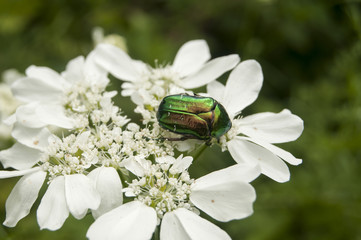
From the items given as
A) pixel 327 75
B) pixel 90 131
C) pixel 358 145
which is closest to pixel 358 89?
pixel 358 145

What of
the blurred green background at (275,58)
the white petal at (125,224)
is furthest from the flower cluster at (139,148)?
the blurred green background at (275,58)

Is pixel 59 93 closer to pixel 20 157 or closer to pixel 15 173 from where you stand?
pixel 20 157

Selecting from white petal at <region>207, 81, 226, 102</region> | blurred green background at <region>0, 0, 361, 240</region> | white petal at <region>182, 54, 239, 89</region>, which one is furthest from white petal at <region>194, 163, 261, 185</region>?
blurred green background at <region>0, 0, 361, 240</region>

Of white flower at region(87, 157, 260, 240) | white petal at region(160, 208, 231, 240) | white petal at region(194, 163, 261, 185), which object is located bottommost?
white petal at region(160, 208, 231, 240)

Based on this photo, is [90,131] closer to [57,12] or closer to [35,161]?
[35,161]

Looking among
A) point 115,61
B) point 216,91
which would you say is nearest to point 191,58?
point 216,91

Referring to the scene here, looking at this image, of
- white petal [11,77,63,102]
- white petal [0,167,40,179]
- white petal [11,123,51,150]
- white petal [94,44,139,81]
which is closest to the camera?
white petal [0,167,40,179]

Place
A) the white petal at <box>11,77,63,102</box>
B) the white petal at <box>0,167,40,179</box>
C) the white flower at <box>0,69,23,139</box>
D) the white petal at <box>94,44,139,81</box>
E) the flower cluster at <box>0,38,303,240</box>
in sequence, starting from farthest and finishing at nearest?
the white flower at <box>0,69,23,139</box> → the white petal at <box>94,44,139,81</box> → the white petal at <box>11,77,63,102</box> → the white petal at <box>0,167,40,179</box> → the flower cluster at <box>0,38,303,240</box>

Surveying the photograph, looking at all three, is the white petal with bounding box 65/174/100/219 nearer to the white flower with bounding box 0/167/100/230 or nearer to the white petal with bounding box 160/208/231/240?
the white flower with bounding box 0/167/100/230
